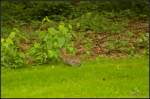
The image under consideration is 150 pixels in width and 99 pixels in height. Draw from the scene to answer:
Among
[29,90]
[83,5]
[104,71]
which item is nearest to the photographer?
[29,90]

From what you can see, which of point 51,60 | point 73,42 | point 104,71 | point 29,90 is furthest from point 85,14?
point 29,90

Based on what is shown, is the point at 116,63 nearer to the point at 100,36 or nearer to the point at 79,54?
the point at 79,54

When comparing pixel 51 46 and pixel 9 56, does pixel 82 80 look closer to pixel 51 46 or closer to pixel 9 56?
pixel 51 46

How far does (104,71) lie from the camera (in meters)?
13.8

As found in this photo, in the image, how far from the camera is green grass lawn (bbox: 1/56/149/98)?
1158cm

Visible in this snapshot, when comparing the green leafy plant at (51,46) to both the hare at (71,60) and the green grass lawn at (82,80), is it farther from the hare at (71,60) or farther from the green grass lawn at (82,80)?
the green grass lawn at (82,80)

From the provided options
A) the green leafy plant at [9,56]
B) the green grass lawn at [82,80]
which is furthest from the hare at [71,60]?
the green leafy plant at [9,56]

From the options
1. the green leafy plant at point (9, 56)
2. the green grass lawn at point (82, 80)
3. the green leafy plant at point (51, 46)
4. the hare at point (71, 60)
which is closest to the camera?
the green grass lawn at point (82, 80)

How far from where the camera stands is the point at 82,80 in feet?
42.2

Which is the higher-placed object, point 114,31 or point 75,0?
point 75,0

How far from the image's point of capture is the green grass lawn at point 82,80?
11.6m

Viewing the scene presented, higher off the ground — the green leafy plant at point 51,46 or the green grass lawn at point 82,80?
the green leafy plant at point 51,46

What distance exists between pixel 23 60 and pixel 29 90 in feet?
11.8

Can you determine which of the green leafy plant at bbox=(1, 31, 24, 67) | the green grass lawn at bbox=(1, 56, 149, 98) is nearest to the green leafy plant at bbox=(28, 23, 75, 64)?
the green grass lawn at bbox=(1, 56, 149, 98)
